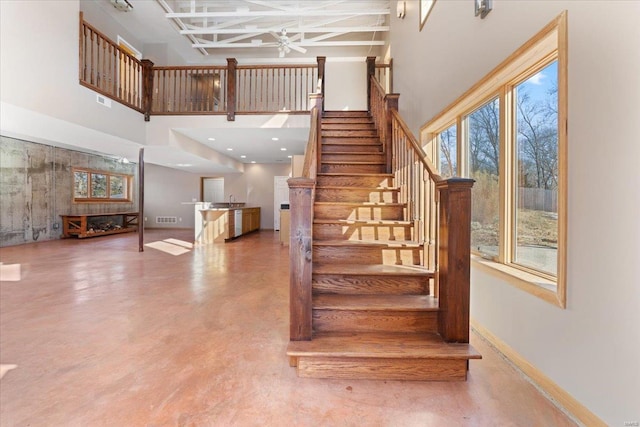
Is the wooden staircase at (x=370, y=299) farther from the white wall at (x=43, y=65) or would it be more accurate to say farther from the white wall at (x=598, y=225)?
the white wall at (x=43, y=65)

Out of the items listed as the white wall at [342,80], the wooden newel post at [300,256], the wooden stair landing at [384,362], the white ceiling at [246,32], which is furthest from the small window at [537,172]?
the white wall at [342,80]

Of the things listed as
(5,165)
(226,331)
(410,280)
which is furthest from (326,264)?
(5,165)

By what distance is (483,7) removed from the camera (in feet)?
7.52

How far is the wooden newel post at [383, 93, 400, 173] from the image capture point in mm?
4074

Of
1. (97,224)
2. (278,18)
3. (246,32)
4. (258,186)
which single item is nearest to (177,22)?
(246,32)

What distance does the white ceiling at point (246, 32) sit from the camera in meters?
6.26

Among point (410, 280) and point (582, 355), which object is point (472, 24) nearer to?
point (410, 280)

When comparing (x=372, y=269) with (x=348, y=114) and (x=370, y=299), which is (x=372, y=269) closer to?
(x=370, y=299)

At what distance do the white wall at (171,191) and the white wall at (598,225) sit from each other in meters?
11.5

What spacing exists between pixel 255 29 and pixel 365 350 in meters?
7.19

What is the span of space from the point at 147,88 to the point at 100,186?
556 cm

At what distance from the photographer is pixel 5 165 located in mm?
7039

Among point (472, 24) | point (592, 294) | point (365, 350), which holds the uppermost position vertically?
point (472, 24)

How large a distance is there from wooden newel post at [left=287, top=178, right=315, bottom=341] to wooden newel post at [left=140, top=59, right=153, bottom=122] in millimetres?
5650
